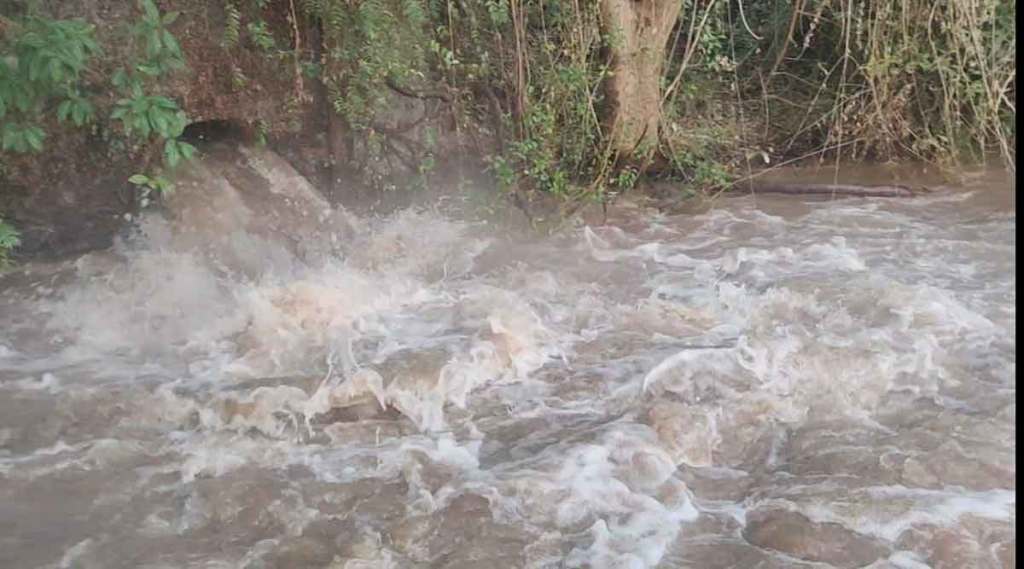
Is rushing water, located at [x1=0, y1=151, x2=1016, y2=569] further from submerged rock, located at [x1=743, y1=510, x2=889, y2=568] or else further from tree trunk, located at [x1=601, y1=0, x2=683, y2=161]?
tree trunk, located at [x1=601, y1=0, x2=683, y2=161]

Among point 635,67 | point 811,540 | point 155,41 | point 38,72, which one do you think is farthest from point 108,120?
point 811,540

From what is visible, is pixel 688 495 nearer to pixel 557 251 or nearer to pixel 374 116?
pixel 557 251

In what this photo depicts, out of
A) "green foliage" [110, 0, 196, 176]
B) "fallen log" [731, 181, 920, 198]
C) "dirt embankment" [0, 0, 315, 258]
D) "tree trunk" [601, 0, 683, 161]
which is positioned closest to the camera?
"green foliage" [110, 0, 196, 176]

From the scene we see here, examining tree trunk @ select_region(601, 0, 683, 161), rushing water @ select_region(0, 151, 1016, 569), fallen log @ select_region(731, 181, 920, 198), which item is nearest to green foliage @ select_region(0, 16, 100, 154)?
rushing water @ select_region(0, 151, 1016, 569)

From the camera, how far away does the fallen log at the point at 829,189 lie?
6.24 meters

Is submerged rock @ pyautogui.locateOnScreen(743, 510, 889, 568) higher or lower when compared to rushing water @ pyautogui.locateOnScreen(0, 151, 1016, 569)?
lower

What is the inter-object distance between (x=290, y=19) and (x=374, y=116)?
668mm

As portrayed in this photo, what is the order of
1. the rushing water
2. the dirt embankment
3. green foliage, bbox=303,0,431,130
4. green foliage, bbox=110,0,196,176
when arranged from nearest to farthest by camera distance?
the rushing water, green foliage, bbox=110,0,196,176, the dirt embankment, green foliage, bbox=303,0,431,130

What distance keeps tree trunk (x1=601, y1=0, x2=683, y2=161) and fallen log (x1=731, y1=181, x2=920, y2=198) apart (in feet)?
2.46

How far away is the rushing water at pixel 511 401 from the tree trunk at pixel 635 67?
790 millimetres

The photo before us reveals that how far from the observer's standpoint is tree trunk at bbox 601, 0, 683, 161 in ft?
19.2

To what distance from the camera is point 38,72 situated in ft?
12.1

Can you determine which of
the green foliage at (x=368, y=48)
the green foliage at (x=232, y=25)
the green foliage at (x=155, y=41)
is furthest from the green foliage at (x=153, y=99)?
the green foliage at (x=368, y=48)

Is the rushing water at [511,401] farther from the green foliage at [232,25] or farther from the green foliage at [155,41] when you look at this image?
the green foliage at [155,41]
